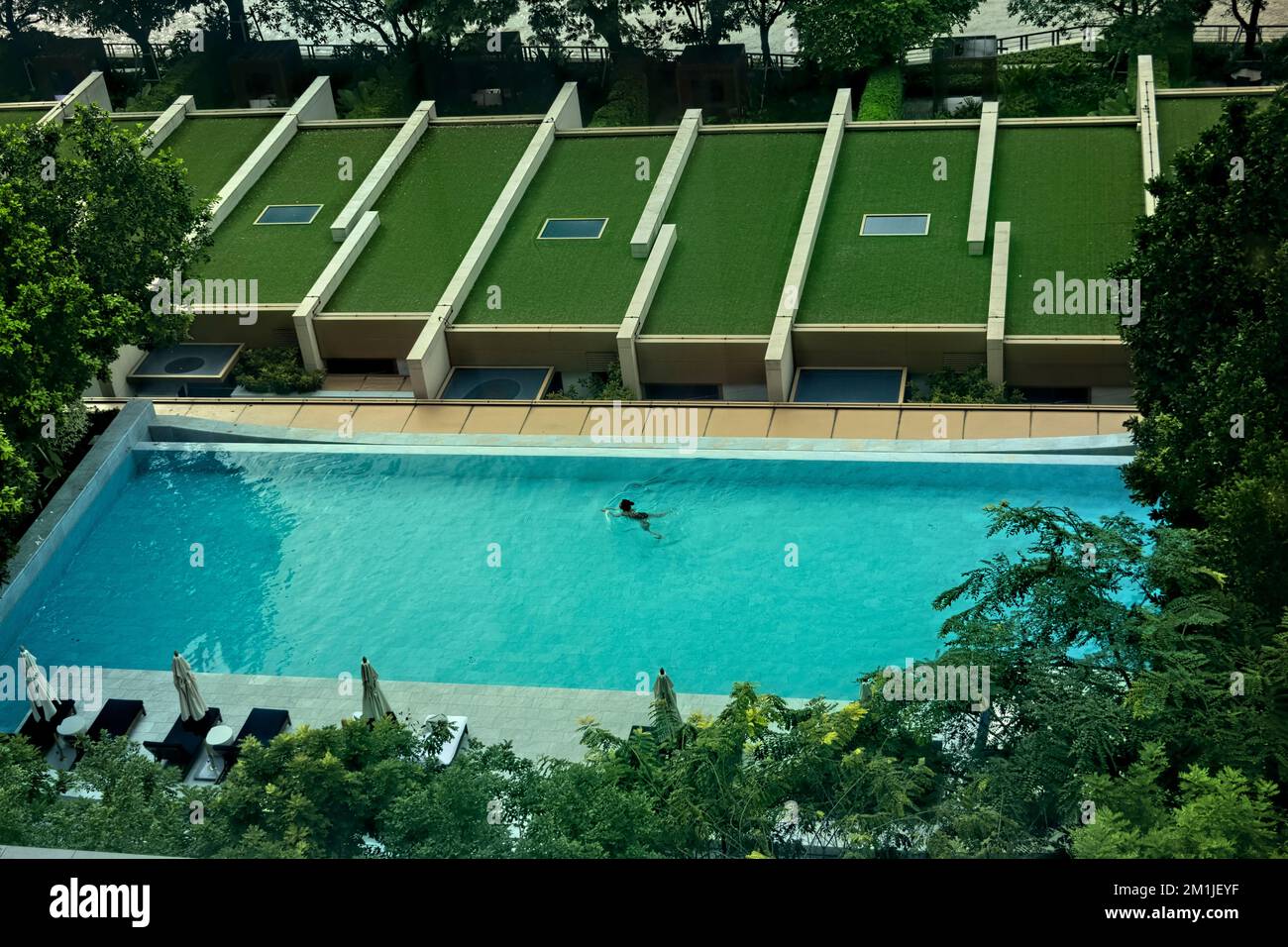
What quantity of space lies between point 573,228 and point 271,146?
11.7 m

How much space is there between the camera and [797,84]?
53750 mm

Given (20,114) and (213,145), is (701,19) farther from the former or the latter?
(20,114)

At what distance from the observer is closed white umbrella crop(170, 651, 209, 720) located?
2264 centimetres

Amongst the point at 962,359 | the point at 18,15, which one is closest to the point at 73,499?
the point at 962,359

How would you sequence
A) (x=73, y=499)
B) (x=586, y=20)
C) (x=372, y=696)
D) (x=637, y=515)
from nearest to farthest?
(x=372, y=696) < (x=637, y=515) < (x=73, y=499) < (x=586, y=20)

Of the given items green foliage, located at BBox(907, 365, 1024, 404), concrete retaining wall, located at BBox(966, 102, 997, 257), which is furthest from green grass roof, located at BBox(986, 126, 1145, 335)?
green foliage, located at BBox(907, 365, 1024, 404)

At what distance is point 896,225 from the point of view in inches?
1570

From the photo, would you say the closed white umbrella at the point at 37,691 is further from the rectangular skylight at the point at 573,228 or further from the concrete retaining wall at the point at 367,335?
the rectangular skylight at the point at 573,228

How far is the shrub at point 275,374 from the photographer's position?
38.2 m

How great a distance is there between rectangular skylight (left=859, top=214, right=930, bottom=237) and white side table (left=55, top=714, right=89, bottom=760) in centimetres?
2422

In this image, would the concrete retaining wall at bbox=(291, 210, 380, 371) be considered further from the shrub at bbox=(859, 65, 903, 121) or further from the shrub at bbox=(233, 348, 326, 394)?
the shrub at bbox=(859, 65, 903, 121)
